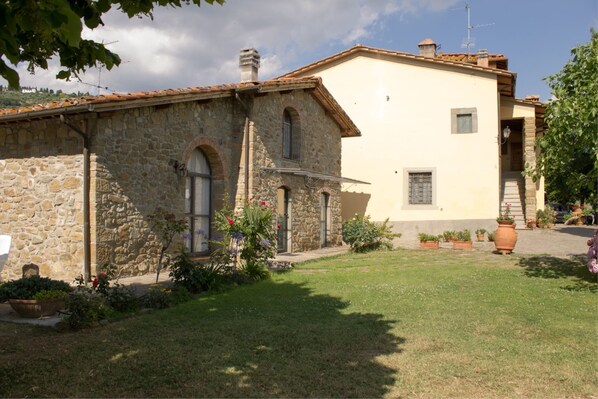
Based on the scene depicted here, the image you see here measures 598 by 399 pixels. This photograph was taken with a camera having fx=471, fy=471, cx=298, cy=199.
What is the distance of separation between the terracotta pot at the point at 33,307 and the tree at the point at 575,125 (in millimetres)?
7459

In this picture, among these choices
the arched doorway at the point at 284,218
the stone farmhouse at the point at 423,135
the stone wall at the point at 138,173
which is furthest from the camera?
the stone farmhouse at the point at 423,135

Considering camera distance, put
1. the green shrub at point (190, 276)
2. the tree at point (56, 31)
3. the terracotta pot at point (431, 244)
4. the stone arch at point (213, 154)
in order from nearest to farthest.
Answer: the tree at point (56, 31)
the green shrub at point (190, 276)
the stone arch at point (213, 154)
the terracotta pot at point (431, 244)

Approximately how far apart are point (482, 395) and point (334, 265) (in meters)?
7.95

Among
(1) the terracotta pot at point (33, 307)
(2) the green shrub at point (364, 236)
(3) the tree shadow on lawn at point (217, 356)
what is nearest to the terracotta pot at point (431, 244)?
(2) the green shrub at point (364, 236)

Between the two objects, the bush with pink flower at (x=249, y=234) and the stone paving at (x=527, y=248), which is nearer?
the stone paving at (x=527, y=248)

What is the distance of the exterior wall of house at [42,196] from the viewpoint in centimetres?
824

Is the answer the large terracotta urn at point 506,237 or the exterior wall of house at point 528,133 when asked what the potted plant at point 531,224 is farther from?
the large terracotta urn at point 506,237

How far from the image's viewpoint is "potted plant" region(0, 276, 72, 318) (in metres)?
5.81

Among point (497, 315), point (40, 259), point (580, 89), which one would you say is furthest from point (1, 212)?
point (580, 89)

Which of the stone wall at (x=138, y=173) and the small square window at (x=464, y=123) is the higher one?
the small square window at (x=464, y=123)

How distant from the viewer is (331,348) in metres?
4.66

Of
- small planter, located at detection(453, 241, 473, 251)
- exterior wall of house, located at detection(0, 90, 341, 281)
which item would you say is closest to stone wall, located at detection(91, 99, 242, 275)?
exterior wall of house, located at detection(0, 90, 341, 281)

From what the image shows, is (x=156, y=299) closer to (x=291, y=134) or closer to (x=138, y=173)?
(x=138, y=173)

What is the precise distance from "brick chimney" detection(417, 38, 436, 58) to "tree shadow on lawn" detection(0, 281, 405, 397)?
54.4 feet
